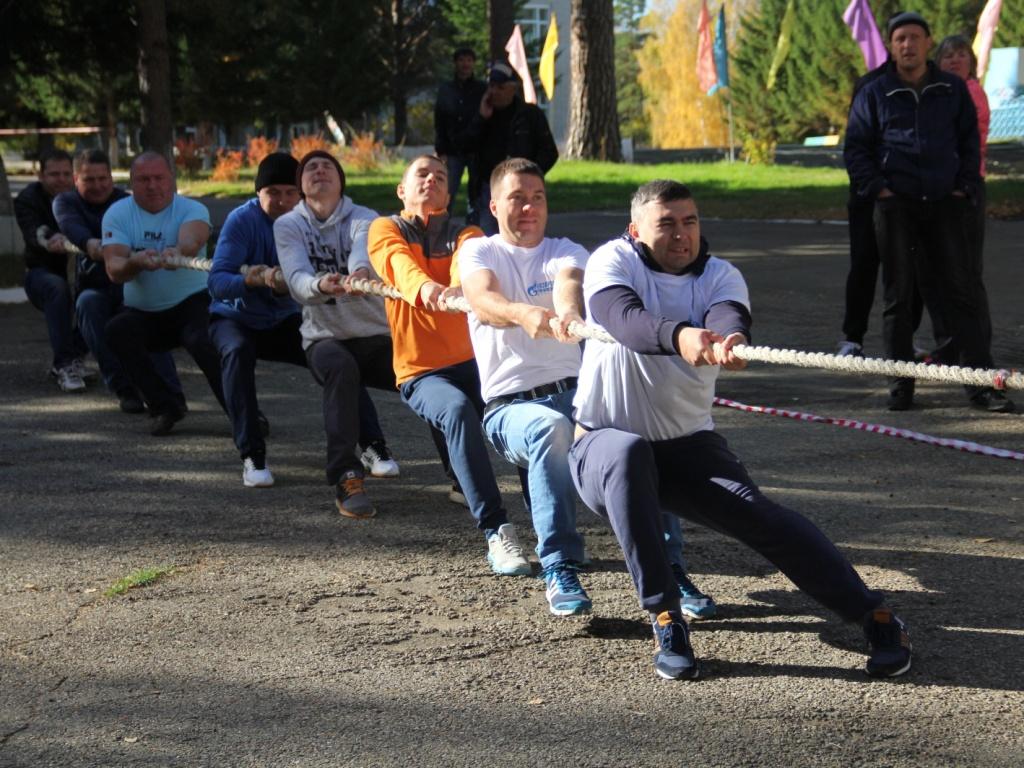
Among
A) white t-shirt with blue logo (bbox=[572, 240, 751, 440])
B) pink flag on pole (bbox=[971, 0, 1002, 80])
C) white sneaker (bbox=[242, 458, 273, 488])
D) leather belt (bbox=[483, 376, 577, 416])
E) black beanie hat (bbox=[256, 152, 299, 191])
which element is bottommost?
white sneaker (bbox=[242, 458, 273, 488])

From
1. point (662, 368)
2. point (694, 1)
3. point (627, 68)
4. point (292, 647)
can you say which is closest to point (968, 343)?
point (662, 368)

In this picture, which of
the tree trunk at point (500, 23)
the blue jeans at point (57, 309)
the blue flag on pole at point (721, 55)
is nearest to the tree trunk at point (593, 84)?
the tree trunk at point (500, 23)

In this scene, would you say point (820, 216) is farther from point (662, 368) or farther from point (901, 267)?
point (662, 368)

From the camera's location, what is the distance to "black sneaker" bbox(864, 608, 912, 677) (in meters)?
4.15

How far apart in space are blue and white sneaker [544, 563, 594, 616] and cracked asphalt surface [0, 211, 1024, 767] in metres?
0.05

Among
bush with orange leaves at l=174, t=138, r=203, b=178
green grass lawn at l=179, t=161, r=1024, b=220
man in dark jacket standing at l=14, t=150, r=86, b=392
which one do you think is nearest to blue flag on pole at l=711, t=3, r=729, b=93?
green grass lawn at l=179, t=161, r=1024, b=220

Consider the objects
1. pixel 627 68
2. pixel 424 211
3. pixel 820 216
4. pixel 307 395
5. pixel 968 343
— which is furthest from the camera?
pixel 627 68

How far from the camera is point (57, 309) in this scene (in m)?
9.51

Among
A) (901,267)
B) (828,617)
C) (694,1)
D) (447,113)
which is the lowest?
(828,617)

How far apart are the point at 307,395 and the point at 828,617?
4941 millimetres

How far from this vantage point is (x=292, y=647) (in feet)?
14.9

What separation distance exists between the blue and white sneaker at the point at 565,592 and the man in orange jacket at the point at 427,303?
861 mm

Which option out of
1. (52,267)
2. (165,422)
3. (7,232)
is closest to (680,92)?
(7,232)

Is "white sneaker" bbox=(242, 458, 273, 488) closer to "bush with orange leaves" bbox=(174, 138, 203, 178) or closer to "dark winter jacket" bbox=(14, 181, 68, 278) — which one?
"dark winter jacket" bbox=(14, 181, 68, 278)
